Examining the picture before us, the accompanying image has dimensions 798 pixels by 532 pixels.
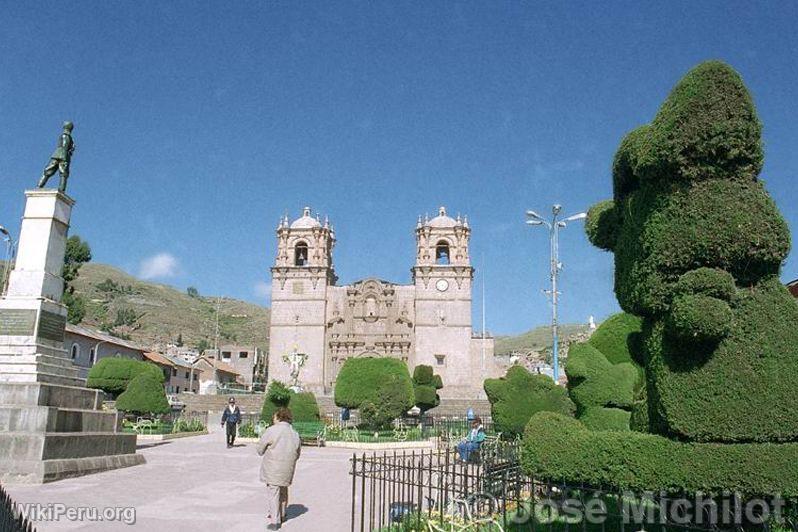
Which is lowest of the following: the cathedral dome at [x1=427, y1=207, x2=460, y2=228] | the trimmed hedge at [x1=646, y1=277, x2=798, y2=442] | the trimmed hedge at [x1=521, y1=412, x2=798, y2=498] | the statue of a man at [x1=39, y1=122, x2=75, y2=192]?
the trimmed hedge at [x1=521, y1=412, x2=798, y2=498]

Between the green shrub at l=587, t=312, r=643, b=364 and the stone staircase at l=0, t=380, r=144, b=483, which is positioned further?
the green shrub at l=587, t=312, r=643, b=364

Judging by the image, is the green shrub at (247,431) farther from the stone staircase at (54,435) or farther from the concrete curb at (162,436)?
the stone staircase at (54,435)

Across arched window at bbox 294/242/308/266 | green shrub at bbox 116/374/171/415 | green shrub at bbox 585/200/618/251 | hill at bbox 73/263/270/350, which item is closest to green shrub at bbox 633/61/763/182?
green shrub at bbox 585/200/618/251

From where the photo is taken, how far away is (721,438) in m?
5.41

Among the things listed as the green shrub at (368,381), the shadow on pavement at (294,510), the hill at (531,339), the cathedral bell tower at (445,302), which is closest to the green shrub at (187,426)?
the green shrub at (368,381)

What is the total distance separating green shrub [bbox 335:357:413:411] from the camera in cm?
2472

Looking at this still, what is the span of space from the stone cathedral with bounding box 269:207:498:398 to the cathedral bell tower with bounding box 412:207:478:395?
90 millimetres

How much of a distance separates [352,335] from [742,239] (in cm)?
5073

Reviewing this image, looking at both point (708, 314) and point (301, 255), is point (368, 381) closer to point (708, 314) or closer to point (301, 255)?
point (708, 314)

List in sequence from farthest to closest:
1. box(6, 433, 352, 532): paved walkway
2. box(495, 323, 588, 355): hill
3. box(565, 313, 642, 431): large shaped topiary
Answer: box(495, 323, 588, 355): hill → box(565, 313, 642, 431): large shaped topiary → box(6, 433, 352, 532): paved walkway

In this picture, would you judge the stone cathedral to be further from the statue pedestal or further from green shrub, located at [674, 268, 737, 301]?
green shrub, located at [674, 268, 737, 301]

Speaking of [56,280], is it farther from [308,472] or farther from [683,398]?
[683,398]

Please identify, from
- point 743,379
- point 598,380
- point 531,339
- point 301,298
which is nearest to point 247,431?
point 598,380

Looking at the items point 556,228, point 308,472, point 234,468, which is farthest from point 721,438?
point 556,228
